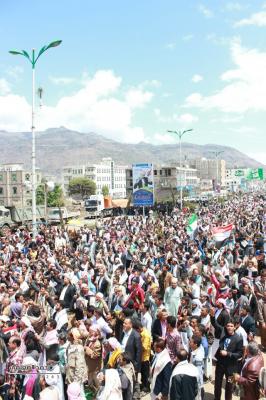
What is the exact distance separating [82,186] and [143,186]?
86.9 m

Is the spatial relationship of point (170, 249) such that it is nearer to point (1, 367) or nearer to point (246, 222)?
point (1, 367)

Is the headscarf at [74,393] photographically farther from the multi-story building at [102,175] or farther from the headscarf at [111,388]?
the multi-story building at [102,175]

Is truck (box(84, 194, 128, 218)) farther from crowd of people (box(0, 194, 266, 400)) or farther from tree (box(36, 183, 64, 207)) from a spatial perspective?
crowd of people (box(0, 194, 266, 400))

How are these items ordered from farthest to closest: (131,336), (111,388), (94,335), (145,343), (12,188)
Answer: (12,188) → (145,343) → (94,335) → (131,336) → (111,388)

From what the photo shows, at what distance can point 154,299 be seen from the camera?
8.73m

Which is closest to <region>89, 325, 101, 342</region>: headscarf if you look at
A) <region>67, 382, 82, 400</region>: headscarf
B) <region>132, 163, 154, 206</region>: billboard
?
<region>67, 382, 82, 400</region>: headscarf

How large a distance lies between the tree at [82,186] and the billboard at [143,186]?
8526 centimetres

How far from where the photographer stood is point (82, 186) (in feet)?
394

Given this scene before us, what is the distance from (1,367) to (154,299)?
3.17 meters

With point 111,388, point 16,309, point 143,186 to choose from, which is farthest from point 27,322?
point 143,186

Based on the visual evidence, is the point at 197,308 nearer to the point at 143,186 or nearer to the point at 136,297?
the point at 136,297

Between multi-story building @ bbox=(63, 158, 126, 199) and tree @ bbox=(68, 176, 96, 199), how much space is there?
18.7 ft

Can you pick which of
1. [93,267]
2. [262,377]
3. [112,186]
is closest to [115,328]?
[262,377]

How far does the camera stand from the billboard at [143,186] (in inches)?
1339
